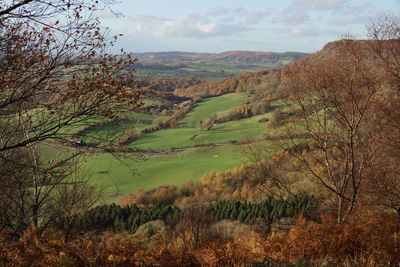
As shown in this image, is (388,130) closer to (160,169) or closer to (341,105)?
(341,105)

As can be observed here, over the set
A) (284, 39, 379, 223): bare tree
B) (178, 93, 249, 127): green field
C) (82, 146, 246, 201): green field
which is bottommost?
(82, 146, 246, 201): green field

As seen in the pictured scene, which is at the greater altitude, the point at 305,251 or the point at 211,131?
the point at 305,251

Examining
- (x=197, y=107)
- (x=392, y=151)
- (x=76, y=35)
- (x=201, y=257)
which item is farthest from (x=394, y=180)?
(x=197, y=107)

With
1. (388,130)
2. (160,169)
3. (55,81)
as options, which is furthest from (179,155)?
(55,81)

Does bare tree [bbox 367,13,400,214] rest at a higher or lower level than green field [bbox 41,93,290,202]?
higher

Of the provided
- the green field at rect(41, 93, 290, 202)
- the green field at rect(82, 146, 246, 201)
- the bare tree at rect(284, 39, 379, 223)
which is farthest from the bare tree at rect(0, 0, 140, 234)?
the green field at rect(82, 146, 246, 201)

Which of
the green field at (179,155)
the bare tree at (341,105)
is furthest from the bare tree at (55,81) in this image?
the green field at (179,155)

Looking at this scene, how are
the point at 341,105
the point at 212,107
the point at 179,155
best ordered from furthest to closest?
the point at 212,107
the point at 179,155
the point at 341,105

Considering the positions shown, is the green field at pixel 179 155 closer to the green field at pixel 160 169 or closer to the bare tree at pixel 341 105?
the green field at pixel 160 169

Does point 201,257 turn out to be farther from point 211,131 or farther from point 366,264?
point 211,131

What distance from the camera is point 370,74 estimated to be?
868 centimetres

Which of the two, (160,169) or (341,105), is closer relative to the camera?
(341,105)

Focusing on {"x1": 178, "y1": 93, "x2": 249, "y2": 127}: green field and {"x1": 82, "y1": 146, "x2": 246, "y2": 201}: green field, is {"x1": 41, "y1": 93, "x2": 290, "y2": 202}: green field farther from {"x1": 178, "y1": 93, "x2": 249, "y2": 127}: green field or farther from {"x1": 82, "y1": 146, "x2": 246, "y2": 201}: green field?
{"x1": 178, "y1": 93, "x2": 249, "y2": 127}: green field

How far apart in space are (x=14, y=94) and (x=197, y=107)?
3046 inches
